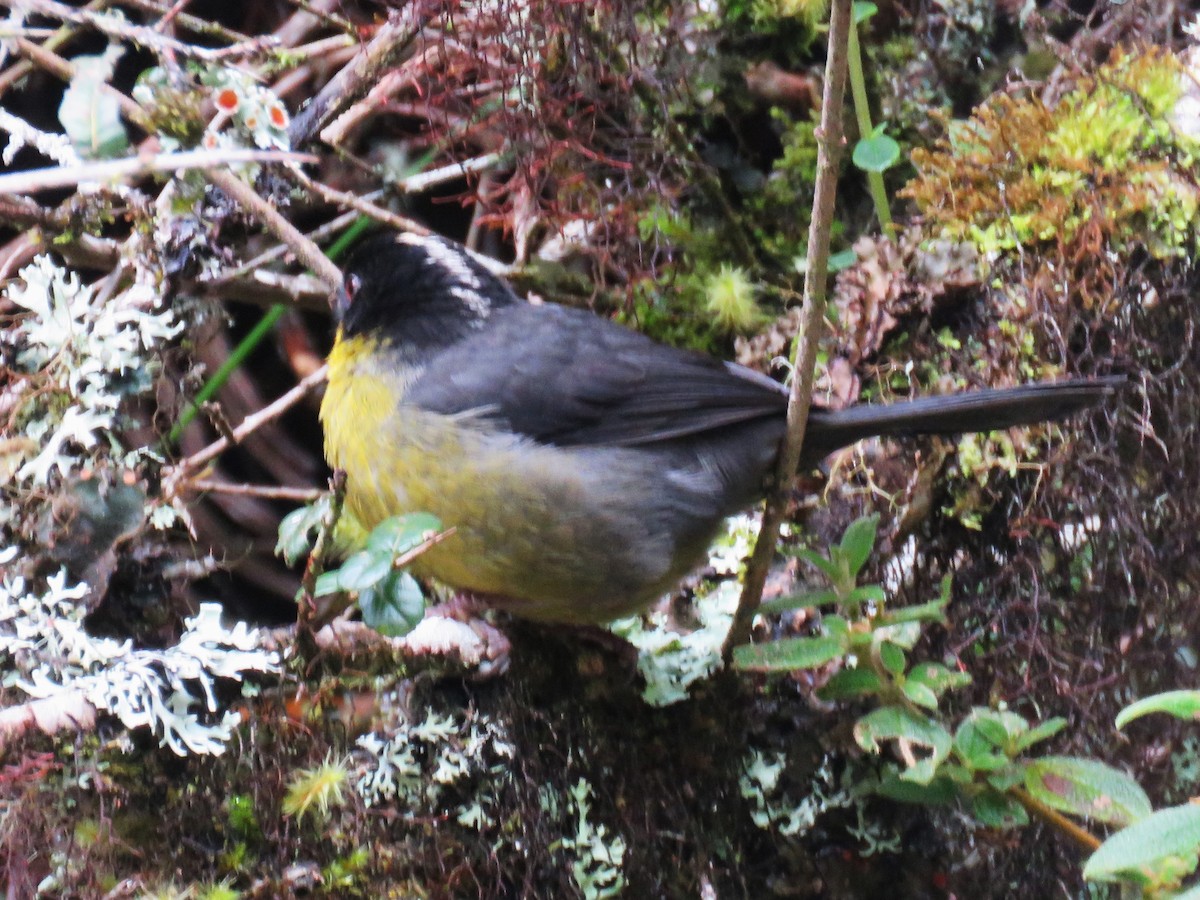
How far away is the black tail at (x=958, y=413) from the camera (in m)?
1.79

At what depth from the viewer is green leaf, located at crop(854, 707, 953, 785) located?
1.52 meters

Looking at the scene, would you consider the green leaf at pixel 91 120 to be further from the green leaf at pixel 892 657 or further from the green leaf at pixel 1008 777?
the green leaf at pixel 1008 777

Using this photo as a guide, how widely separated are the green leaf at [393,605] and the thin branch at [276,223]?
736 mm

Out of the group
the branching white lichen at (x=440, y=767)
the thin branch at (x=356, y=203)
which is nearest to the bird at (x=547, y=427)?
the thin branch at (x=356, y=203)

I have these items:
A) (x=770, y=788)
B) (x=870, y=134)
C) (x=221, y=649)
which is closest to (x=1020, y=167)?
(x=870, y=134)

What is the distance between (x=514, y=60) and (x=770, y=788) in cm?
141

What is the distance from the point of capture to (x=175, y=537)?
2.05 meters

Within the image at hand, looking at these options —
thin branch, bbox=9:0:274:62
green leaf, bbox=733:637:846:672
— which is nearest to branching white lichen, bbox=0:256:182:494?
thin branch, bbox=9:0:274:62

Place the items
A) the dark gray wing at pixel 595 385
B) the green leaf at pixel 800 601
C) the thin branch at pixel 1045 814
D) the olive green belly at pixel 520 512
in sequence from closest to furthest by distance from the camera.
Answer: the thin branch at pixel 1045 814
the green leaf at pixel 800 601
the olive green belly at pixel 520 512
the dark gray wing at pixel 595 385

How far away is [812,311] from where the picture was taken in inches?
62.4

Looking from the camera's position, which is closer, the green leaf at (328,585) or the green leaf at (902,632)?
the green leaf at (328,585)

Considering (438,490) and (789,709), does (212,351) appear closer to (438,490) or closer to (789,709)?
(438,490)

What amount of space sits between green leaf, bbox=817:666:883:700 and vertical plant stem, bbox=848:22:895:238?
3.03 feet

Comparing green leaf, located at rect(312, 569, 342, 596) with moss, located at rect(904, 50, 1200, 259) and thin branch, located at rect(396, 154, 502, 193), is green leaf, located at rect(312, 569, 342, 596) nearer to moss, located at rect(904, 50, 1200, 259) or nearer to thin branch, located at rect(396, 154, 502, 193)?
thin branch, located at rect(396, 154, 502, 193)
